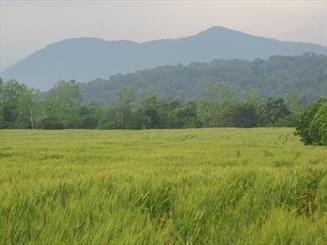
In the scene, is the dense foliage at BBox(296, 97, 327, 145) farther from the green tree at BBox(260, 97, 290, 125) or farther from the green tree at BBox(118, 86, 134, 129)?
the green tree at BBox(260, 97, 290, 125)

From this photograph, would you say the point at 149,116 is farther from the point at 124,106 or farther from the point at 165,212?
the point at 165,212

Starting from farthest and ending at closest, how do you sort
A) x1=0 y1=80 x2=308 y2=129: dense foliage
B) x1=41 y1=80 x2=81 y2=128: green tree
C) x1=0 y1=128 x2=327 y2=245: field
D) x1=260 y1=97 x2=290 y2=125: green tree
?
x1=260 y1=97 x2=290 y2=125: green tree
x1=41 y1=80 x2=81 y2=128: green tree
x1=0 y1=80 x2=308 y2=129: dense foliage
x1=0 y1=128 x2=327 y2=245: field

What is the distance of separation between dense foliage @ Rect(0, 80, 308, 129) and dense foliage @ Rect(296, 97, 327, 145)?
62597 mm

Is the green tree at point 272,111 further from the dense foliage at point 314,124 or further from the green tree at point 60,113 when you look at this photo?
the dense foliage at point 314,124

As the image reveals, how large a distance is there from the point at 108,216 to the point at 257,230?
111 centimetres

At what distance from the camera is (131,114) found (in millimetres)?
121938

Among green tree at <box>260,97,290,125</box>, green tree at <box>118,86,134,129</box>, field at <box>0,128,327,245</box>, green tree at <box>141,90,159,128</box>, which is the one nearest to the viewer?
field at <box>0,128,327,245</box>

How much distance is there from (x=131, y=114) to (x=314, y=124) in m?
82.4

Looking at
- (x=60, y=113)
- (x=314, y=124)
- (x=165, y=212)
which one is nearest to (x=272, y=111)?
(x=60, y=113)

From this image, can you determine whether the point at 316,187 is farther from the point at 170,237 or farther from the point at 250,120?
the point at 250,120

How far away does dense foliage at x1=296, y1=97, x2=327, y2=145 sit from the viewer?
40594 millimetres

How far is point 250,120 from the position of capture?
125 meters

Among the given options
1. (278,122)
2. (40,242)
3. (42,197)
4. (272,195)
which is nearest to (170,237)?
(40,242)

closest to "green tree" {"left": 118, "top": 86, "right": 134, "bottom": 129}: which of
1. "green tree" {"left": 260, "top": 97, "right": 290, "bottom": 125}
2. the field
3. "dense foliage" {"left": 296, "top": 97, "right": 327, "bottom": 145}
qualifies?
"green tree" {"left": 260, "top": 97, "right": 290, "bottom": 125}
